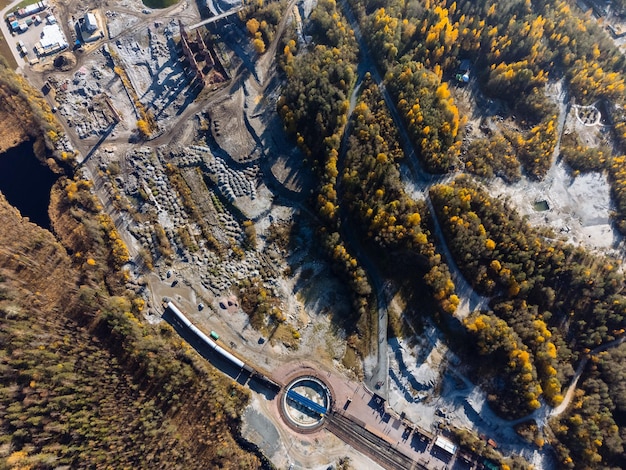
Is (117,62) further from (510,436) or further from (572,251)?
(510,436)

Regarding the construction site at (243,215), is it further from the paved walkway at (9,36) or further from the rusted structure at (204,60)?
the paved walkway at (9,36)

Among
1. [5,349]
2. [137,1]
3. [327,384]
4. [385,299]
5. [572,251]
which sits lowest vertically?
[5,349]

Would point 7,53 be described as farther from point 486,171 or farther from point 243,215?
point 486,171

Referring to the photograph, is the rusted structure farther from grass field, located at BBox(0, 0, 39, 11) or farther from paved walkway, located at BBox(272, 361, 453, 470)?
paved walkway, located at BBox(272, 361, 453, 470)

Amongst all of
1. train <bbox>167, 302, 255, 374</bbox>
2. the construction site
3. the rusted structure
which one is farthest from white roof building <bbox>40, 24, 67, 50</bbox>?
train <bbox>167, 302, 255, 374</bbox>

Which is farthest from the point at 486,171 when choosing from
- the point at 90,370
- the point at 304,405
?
the point at 90,370

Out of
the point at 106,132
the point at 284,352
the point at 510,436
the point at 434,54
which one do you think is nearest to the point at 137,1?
the point at 106,132
